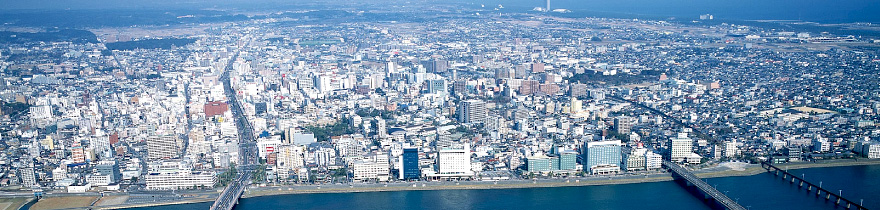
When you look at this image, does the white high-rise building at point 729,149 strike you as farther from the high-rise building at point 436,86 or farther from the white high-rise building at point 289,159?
the high-rise building at point 436,86

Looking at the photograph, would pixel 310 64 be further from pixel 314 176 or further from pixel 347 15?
pixel 347 15

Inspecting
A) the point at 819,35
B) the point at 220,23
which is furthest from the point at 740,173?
the point at 220,23

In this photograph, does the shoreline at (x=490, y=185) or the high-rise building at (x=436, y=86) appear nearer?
the shoreline at (x=490, y=185)

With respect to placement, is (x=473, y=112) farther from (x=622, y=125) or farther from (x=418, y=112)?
(x=622, y=125)

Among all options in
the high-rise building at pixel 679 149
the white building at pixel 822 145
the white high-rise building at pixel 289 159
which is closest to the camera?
the white high-rise building at pixel 289 159

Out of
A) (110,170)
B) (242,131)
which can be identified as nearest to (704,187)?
(110,170)

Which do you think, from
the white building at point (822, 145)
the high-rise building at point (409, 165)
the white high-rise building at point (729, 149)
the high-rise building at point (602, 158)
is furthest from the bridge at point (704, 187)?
the high-rise building at point (409, 165)
